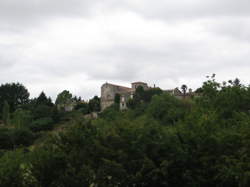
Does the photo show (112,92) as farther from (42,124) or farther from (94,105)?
(42,124)

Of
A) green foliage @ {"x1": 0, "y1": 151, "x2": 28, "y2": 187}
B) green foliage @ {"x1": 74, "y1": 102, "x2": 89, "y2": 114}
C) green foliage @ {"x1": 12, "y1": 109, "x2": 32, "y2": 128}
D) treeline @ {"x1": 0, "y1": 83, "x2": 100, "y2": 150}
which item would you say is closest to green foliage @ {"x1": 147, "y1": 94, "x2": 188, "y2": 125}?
treeline @ {"x1": 0, "y1": 83, "x2": 100, "y2": 150}

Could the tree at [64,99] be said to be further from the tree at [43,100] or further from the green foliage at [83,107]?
the tree at [43,100]

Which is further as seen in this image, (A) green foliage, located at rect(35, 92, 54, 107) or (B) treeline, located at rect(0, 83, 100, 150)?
(A) green foliage, located at rect(35, 92, 54, 107)

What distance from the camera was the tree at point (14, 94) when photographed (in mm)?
99819

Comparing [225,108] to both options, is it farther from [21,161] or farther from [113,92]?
[113,92]

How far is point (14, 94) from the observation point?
10300cm

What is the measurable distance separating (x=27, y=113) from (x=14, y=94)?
18.5 m

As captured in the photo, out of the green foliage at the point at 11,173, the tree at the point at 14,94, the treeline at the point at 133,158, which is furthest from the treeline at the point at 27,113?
the treeline at the point at 133,158

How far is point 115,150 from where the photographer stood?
2345 cm

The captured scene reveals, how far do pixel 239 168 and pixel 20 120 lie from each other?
6371 cm

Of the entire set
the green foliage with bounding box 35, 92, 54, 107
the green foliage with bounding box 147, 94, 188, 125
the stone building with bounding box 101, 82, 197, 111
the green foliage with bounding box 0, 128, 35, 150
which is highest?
the stone building with bounding box 101, 82, 197, 111

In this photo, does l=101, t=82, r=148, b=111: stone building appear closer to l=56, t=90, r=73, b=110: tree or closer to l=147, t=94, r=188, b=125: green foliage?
l=56, t=90, r=73, b=110: tree

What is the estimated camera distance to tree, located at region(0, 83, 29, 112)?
9982 centimetres

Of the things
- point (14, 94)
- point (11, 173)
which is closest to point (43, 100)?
point (14, 94)
